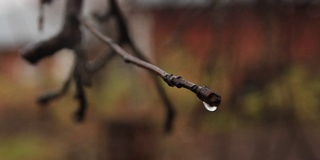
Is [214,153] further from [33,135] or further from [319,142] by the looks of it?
[33,135]

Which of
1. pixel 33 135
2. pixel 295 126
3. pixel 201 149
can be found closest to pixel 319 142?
pixel 295 126

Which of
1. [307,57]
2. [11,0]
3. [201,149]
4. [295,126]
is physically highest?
[307,57]

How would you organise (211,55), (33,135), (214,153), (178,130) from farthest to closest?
(33,135) → (178,130) → (214,153) → (211,55)

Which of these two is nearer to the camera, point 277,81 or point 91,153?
point 277,81

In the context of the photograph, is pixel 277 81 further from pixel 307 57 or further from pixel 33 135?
pixel 33 135

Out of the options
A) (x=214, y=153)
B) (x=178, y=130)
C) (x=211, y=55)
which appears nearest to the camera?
(x=211, y=55)

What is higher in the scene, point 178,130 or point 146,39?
point 146,39

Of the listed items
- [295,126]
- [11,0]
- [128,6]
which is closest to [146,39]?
[128,6]
